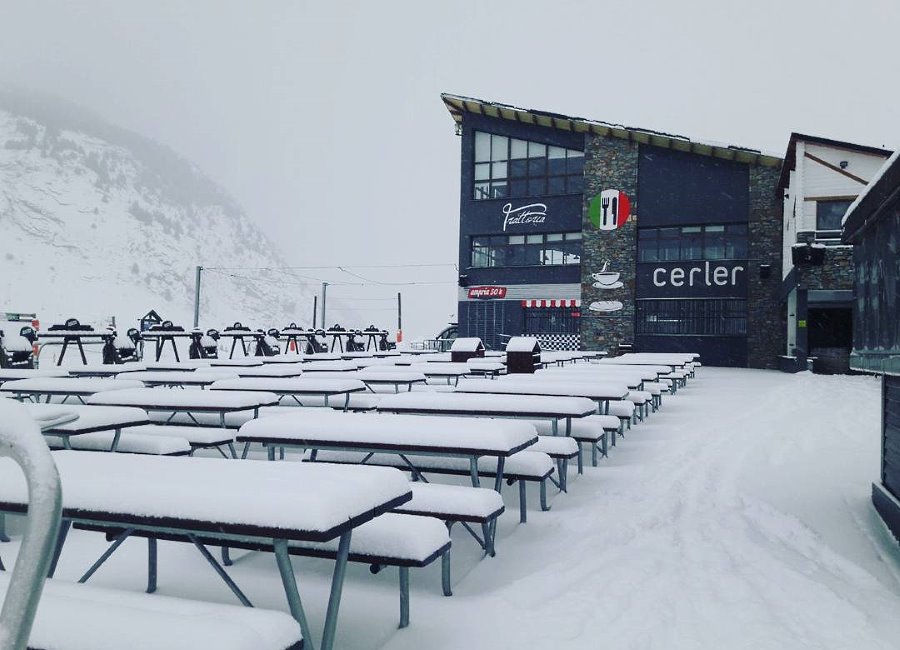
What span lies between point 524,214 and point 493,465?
2476 centimetres

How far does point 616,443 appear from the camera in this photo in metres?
8.06

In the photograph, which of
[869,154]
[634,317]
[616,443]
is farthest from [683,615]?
[634,317]

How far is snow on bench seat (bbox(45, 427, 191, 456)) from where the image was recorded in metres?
5.21

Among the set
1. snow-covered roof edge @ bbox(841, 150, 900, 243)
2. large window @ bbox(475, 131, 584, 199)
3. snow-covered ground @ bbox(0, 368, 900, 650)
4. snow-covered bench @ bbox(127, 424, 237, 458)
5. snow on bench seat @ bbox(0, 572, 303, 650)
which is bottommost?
snow-covered ground @ bbox(0, 368, 900, 650)

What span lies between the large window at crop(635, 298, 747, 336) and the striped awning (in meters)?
2.50

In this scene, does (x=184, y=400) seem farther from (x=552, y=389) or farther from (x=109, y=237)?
(x=109, y=237)

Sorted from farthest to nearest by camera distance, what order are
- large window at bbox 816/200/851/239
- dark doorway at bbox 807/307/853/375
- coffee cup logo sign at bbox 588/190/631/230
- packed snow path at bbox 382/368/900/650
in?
coffee cup logo sign at bbox 588/190/631/230 → dark doorway at bbox 807/307/853/375 → large window at bbox 816/200/851/239 → packed snow path at bbox 382/368/900/650

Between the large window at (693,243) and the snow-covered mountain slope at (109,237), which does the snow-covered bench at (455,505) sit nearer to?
the large window at (693,243)

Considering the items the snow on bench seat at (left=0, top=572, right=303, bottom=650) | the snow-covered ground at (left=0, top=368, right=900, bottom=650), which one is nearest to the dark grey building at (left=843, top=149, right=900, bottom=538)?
the snow-covered ground at (left=0, top=368, right=900, bottom=650)

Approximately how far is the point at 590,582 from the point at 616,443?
4.57 metres

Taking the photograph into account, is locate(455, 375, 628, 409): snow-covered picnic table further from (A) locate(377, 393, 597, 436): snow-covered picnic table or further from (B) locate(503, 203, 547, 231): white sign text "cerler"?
(B) locate(503, 203, 547, 231): white sign text "cerler"

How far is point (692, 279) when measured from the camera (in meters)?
26.3

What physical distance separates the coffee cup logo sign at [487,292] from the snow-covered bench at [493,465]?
23.9m

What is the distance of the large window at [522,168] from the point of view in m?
28.6
